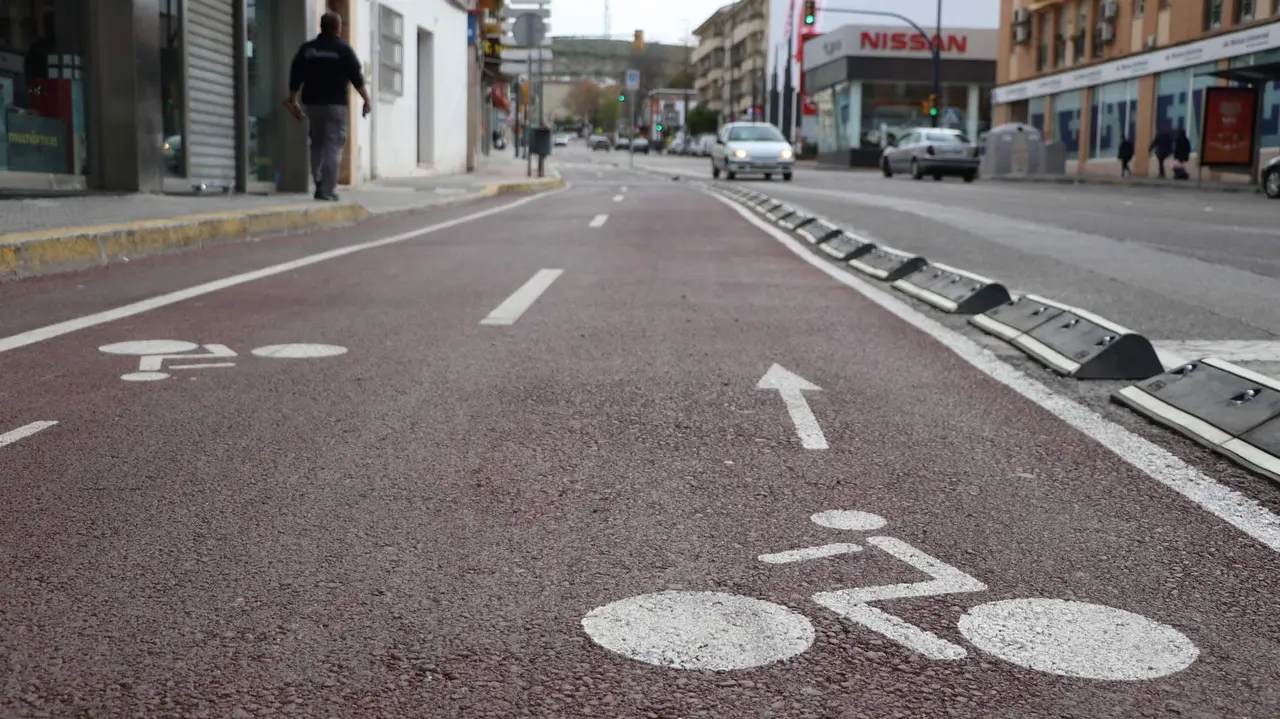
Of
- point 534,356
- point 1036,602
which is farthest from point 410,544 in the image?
point 534,356

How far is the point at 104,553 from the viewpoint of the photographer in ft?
9.37

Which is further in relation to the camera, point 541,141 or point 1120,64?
point 1120,64

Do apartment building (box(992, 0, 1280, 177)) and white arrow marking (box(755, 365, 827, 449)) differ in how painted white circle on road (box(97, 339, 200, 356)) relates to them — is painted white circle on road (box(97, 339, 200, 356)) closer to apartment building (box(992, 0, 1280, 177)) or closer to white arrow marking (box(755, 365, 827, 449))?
white arrow marking (box(755, 365, 827, 449))

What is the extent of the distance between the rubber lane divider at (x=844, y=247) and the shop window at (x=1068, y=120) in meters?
38.0

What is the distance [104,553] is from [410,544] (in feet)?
2.12

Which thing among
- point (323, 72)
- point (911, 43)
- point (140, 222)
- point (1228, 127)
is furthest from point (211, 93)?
point (911, 43)

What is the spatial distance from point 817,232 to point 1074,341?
22.9 feet

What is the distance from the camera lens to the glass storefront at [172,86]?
1391 cm

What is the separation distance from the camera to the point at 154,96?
13.5m

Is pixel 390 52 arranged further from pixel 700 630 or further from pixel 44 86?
pixel 700 630

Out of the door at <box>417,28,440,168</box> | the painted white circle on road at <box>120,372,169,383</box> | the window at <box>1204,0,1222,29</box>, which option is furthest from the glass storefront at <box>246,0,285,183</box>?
the window at <box>1204,0,1222,29</box>

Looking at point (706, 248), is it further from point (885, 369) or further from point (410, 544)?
point (410, 544)

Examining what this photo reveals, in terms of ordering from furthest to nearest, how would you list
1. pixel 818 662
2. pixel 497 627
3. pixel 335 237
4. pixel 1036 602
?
pixel 335 237 < pixel 1036 602 < pixel 497 627 < pixel 818 662

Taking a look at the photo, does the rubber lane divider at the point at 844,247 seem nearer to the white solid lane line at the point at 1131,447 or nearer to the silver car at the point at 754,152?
the white solid lane line at the point at 1131,447
